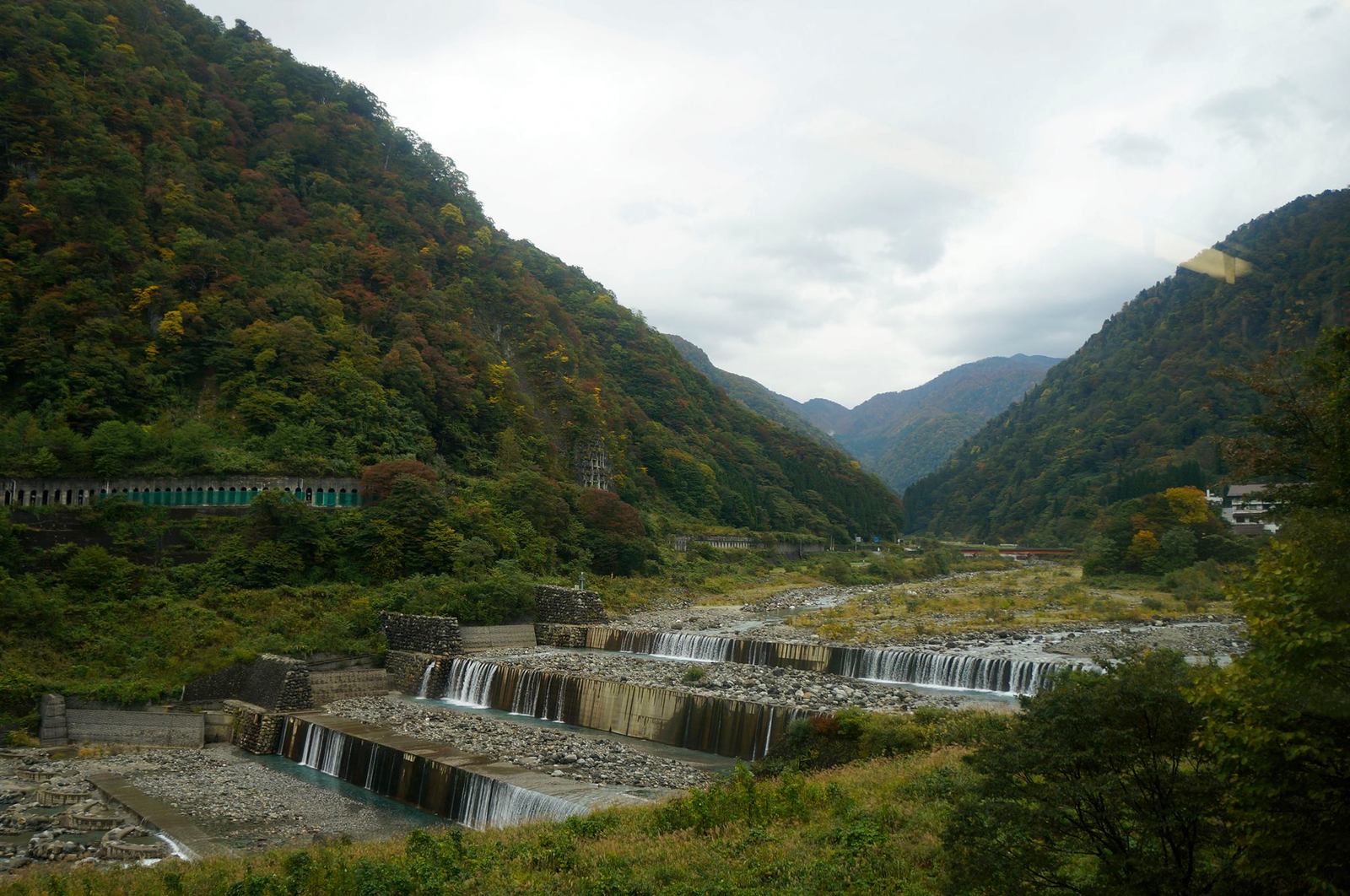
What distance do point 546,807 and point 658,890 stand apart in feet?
18.7

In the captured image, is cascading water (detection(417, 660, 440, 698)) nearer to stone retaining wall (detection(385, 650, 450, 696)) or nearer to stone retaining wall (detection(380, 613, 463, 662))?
stone retaining wall (detection(385, 650, 450, 696))

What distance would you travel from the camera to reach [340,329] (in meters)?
42.9

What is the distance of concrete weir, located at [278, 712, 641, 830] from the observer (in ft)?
44.1

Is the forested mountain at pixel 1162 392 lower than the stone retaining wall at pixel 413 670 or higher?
higher

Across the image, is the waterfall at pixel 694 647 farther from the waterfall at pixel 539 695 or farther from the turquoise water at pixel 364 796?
the turquoise water at pixel 364 796

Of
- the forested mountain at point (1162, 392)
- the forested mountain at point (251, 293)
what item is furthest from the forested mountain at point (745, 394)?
the forested mountain at point (251, 293)

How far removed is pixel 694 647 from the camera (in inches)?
1136

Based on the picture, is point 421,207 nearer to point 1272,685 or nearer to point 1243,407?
point 1272,685

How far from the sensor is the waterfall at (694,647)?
28031 millimetres

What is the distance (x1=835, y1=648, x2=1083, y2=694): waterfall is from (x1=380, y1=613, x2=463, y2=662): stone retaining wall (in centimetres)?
1297

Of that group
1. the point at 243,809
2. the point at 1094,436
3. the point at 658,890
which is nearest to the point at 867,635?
the point at 243,809

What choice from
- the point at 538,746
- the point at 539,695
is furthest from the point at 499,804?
the point at 539,695

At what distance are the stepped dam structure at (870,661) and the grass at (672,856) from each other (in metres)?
12.5

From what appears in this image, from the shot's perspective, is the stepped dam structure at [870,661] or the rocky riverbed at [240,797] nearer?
the rocky riverbed at [240,797]
